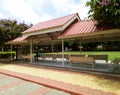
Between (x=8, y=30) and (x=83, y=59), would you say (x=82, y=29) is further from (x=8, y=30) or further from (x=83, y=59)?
(x=8, y=30)

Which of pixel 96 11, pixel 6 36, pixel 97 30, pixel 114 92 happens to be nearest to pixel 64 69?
pixel 97 30

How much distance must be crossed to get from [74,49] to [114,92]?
47.9m

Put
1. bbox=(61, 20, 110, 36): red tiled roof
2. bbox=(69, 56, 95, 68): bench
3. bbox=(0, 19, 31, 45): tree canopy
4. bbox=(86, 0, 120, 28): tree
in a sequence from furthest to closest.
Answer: bbox=(0, 19, 31, 45): tree canopy, bbox=(69, 56, 95, 68): bench, bbox=(61, 20, 110, 36): red tiled roof, bbox=(86, 0, 120, 28): tree

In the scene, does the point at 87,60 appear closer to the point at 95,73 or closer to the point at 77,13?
the point at 95,73

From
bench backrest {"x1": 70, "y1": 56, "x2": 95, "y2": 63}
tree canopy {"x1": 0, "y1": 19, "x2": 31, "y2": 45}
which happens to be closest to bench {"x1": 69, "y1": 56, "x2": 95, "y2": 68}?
bench backrest {"x1": 70, "y1": 56, "x2": 95, "y2": 63}

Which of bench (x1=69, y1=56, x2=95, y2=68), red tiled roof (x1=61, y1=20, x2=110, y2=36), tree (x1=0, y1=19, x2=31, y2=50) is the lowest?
bench (x1=69, y1=56, x2=95, y2=68)

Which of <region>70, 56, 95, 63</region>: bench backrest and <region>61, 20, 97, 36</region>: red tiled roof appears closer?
<region>61, 20, 97, 36</region>: red tiled roof

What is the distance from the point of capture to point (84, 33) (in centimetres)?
1281

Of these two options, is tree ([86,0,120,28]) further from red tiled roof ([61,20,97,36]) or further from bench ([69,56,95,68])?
bench ([69,56,95,68])

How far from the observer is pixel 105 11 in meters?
10.4

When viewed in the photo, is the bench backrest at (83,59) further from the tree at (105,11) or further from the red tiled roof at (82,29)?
the tree at (105,11)

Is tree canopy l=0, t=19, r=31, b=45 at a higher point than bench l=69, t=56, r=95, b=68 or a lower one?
higher

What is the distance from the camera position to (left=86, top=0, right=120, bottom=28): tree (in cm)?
971

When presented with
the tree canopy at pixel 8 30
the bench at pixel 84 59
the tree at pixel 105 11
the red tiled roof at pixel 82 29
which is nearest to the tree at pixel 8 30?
the tree canopy at pixel 8 30
